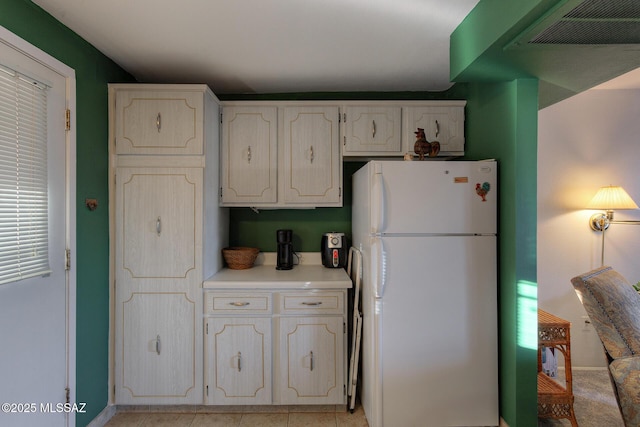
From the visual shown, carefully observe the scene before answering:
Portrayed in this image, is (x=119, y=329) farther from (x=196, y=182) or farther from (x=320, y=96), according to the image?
(x=320, y=96)

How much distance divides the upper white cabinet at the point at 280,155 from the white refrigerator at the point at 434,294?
0.70 meters

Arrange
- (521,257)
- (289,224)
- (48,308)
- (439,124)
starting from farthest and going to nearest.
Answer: (289,224), (439,124), (521,257), (48,308)

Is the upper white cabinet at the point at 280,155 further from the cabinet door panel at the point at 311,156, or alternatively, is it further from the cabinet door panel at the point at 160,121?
the cabinet door panel at the point at 160,121

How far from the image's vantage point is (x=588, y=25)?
4.48ft

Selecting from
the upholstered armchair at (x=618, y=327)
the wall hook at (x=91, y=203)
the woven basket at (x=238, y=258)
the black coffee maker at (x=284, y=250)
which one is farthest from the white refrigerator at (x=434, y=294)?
the wall hook at (x=91, y=203)

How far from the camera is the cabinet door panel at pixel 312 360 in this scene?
2309mm

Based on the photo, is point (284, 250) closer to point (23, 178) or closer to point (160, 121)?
point (160, 121)

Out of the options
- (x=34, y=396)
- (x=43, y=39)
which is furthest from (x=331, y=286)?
(x=43, y=39)

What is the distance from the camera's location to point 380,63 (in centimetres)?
232

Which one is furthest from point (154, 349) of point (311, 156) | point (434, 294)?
point (434, 294)

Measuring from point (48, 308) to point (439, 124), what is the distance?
2685mm

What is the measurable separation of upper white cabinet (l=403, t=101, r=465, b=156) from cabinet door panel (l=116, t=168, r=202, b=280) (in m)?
1.70

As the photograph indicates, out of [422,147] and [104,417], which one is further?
[422,147]

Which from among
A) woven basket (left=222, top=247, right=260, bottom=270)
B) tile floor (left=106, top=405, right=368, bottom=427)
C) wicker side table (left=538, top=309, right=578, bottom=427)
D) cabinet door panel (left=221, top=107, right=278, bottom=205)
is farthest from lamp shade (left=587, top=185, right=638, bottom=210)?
woven basket (left=222, top=247, right=260, bottom=270)
